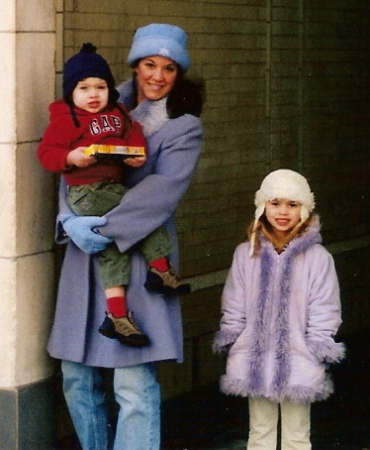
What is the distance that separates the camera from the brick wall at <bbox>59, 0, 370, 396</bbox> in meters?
8.00

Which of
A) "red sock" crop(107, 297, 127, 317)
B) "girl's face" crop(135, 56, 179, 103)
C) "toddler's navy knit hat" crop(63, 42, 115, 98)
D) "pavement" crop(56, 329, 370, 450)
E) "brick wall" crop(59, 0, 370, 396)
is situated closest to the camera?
"toddler's navy knit hat" crop(63, 42, 115, 98)

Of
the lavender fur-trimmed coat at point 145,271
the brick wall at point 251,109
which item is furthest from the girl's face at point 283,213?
the brick wall at point 251,109

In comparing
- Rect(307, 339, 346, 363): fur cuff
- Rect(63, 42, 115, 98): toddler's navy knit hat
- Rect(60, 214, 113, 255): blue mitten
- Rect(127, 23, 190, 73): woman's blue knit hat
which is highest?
Rect(127, 23, 190, 73): woman's blue knit hat

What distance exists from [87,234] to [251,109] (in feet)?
9.52

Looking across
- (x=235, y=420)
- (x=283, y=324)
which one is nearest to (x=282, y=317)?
(x=283, y=324)

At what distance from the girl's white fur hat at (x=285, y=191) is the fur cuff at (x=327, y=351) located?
0.55 meters

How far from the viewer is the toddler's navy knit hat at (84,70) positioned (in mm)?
6098

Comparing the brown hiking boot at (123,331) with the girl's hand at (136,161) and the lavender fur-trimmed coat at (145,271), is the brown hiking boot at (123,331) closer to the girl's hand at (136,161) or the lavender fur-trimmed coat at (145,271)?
Result: the lavender fur-trimmed coat at (145,271)

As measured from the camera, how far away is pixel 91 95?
20.0 feet

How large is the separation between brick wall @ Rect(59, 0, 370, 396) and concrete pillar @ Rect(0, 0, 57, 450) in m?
0.35

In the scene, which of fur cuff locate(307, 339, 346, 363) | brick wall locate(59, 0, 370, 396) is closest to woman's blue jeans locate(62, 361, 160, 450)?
fur cuff locate(307, 339, 346, 363)

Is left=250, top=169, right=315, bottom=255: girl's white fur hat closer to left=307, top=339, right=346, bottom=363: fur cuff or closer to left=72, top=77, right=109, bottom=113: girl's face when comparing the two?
left=307, top=339, right=346, bottom=363: fur cuff

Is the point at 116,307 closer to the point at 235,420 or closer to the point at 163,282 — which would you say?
the point at 163,282

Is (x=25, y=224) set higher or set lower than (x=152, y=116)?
lower
